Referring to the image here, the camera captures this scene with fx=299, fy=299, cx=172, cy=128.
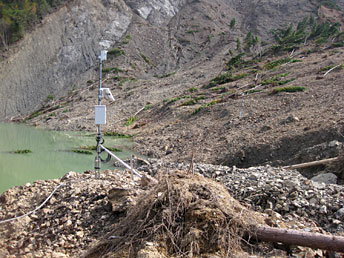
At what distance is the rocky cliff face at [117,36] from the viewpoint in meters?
39.0

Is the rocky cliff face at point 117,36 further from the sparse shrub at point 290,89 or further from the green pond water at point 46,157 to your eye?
the sparse shrub at point 290,89

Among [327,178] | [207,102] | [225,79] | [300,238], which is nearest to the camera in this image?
[300,238]

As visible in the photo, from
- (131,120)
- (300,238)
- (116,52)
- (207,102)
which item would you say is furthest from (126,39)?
(300,238)

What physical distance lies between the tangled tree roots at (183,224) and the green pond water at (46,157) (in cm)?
683

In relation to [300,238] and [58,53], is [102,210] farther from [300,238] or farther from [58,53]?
[58,53]

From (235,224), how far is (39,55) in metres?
43.5

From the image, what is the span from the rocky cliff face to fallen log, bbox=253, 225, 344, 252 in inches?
1474

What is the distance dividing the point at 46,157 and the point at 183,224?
12053 millimetres

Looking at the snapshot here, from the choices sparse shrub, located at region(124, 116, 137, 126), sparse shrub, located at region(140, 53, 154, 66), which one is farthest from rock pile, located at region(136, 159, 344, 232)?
sparse shrub, located at region(140, 53, 154, 66)

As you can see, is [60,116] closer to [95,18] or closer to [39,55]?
[39,55]

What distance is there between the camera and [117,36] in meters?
49.9

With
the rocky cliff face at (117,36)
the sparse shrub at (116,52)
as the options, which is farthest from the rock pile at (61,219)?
the sparse shrub at (116,52)

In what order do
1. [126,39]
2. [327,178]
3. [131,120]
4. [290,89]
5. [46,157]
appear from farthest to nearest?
[126,39]
[131,120]
[290,89]
[46,157]
[327,178]

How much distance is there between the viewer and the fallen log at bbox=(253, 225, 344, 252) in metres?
3.35
